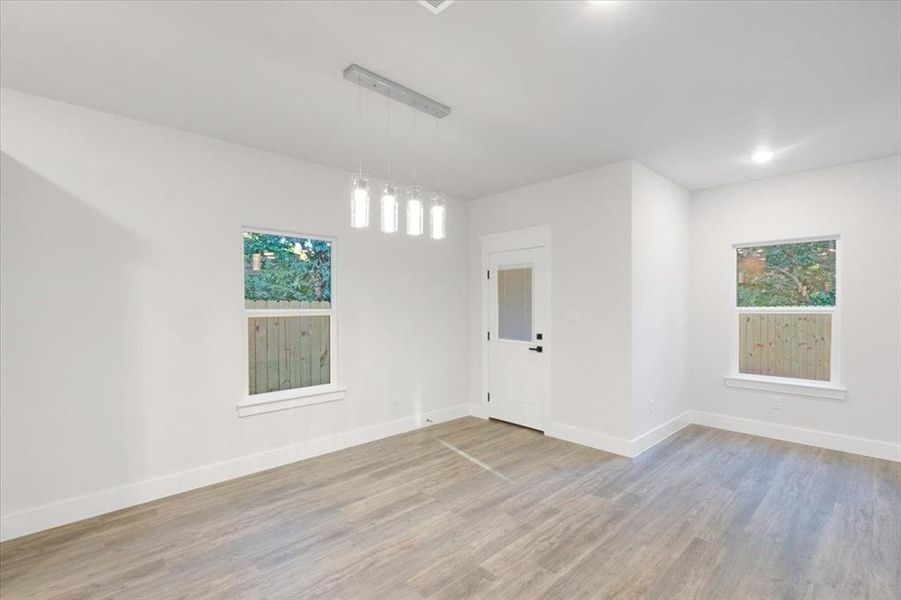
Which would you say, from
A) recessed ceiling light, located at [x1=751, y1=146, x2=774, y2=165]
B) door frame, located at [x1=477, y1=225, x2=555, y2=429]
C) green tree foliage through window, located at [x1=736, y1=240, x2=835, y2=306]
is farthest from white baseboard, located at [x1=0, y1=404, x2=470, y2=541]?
recessed ceiling light, located at [x1=751, y1=146, x2=774, y2=165]

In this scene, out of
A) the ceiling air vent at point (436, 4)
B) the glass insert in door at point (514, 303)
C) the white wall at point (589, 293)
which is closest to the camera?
the ceiling air vent at point (436, 4)

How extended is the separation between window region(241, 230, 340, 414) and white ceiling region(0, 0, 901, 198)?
935 millimetres

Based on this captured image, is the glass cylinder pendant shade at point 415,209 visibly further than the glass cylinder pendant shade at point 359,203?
Yes

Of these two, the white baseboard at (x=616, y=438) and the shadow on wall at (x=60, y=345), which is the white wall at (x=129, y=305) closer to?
the shadow on wall at (x=60, y=345)

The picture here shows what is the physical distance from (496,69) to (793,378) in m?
4.47

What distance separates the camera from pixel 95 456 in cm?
274

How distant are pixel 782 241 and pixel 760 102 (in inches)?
89.1

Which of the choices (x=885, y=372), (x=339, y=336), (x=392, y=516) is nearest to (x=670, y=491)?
(x=392, y=516)

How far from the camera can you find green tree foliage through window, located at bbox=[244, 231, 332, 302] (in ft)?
11.6

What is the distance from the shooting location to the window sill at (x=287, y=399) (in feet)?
→ 11.2

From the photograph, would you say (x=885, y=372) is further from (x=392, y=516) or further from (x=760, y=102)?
(x=392, y=516)

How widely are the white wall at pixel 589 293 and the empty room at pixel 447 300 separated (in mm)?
30

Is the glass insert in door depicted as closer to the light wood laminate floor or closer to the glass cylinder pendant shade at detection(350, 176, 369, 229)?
the light wood laminate floor

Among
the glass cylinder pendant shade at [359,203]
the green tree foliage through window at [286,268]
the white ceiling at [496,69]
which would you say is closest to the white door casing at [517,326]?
the white ceiling at [496,69]
